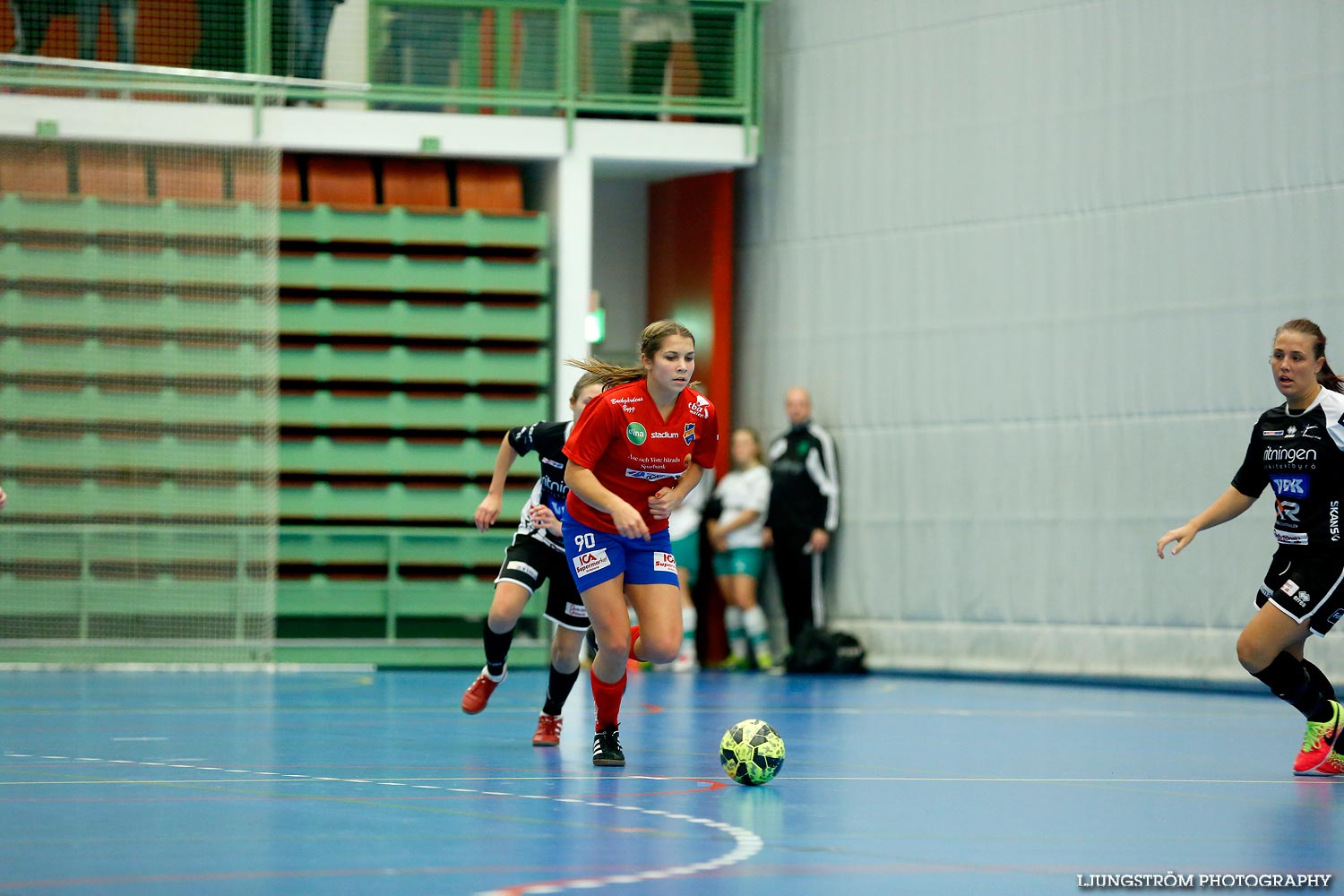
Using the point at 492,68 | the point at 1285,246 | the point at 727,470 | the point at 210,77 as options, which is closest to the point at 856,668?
the point at 727,470

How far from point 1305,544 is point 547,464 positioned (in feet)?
11.3

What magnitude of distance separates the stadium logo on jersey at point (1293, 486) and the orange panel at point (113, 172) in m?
9.68

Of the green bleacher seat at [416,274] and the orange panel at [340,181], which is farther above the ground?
the orange panel at [340,181]

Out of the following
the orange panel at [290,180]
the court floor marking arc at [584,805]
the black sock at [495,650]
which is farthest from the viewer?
the orange panel at [290,180]

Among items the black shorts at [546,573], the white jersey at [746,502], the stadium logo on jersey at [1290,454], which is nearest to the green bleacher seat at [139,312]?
the white jersey at [746,502]

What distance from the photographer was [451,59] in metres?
14.5

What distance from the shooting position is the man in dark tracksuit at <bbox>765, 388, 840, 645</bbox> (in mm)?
14680

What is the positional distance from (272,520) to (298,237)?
97.0 inches

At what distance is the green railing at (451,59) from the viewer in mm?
13805

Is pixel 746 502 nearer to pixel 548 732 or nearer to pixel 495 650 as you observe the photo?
pixel 495 650

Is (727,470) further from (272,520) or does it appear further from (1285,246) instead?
(1285,246)

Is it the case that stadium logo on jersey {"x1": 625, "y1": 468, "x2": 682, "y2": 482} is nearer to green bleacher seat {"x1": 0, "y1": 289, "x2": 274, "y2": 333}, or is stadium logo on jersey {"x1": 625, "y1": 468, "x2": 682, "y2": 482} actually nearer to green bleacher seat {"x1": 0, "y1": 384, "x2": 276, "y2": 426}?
green bleacher seat {"x1": 0, "y1": 384, "x2": 276, "y2": 426}

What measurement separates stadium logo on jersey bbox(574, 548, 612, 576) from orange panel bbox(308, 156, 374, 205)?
8.55m

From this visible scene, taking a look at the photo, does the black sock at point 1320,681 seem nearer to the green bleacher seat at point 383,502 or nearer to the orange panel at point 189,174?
the green bleacher seat at point 383,502
